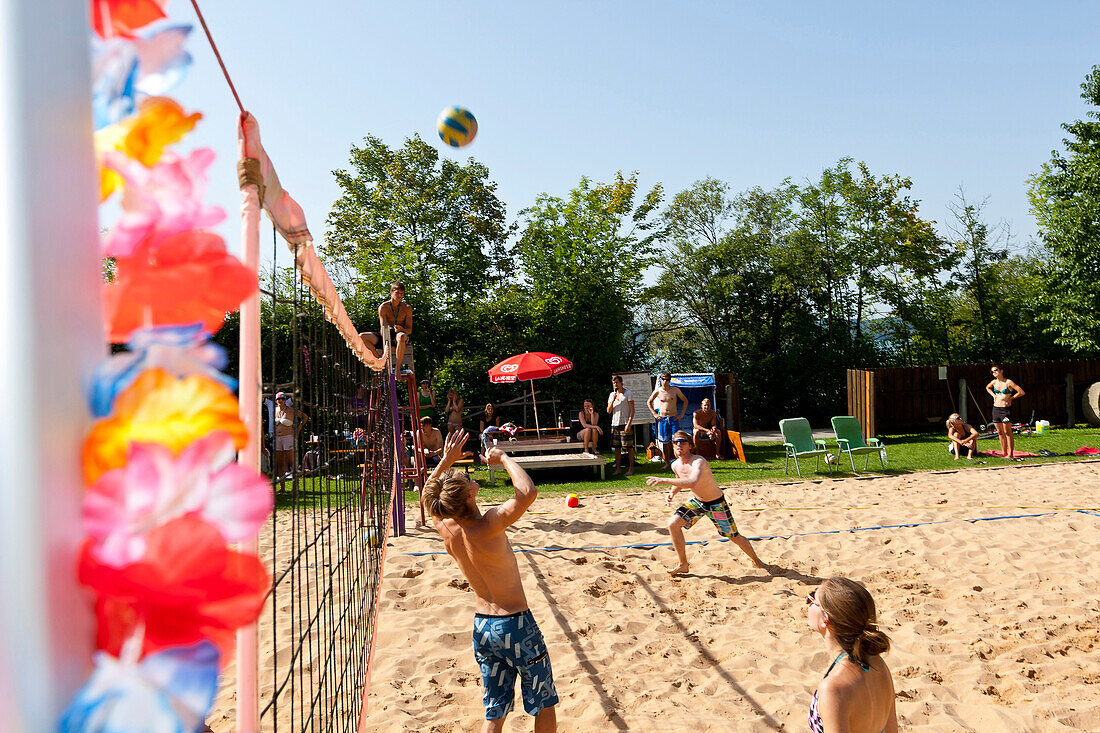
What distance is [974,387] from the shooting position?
2014 centimetres

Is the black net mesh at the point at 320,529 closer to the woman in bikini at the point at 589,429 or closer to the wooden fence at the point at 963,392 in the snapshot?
the woman in bikini at the point at 589,429

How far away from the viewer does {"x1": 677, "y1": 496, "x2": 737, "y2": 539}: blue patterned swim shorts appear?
6305 millimetres

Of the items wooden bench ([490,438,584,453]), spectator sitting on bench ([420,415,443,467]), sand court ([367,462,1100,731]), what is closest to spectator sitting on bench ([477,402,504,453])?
wooden bench ([490,438,584,453])

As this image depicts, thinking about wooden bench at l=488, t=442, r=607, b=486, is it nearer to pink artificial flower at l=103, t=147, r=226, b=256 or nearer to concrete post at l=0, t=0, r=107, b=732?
pink artificial flower at l=103, t=147, r=226, b=256

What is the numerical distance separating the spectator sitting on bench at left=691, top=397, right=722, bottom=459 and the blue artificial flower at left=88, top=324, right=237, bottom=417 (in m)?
13.8

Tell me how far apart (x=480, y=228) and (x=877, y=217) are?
1503 centimetres

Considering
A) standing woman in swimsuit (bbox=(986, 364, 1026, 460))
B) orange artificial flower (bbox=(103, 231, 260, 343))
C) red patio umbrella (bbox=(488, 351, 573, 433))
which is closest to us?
orange artificial flower (bbox=(103, 231, 260, 343))

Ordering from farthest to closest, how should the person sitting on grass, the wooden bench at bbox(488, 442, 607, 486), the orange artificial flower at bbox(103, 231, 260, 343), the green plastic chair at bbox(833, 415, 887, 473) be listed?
the person sitting on grass < the wooden bench at bbox(488, 442, 607, 486) < the green plastic chair at bbox(833, 415, 887, 473) < the orange artificial flower at bbox(103, 231, 260, 343)

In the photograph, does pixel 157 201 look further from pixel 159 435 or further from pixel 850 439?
pixel 850 439

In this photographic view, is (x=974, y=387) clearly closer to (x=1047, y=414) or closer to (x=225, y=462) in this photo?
(x=1047, y=414)

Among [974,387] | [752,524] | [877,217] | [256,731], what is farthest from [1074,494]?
[877,217]

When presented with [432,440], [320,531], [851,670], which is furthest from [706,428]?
[851,670]

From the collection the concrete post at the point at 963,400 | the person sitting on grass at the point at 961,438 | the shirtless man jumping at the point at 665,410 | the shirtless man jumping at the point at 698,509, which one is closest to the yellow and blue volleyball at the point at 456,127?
the shirtless man jumping at the point at 698,509

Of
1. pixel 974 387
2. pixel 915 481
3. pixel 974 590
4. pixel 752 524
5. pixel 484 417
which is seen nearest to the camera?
pixel 974 590
